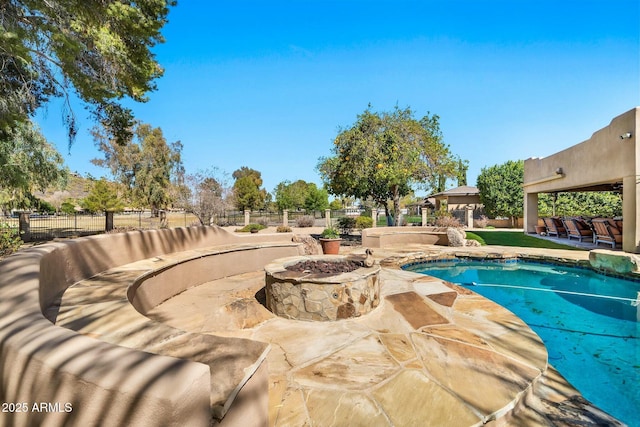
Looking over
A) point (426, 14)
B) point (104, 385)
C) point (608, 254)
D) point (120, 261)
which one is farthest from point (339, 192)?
point (104, 385)

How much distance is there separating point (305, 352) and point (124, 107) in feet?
30.1

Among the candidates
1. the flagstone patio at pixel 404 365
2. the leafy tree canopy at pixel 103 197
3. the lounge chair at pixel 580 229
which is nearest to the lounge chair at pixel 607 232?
the lounge chair at pixel 580 229

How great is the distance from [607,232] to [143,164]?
31.8 metres

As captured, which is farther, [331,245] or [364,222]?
[364,222]

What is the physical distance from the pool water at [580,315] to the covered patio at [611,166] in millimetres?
2473

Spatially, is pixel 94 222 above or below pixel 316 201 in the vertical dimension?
below

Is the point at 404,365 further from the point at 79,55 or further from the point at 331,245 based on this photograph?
the point at 79,55

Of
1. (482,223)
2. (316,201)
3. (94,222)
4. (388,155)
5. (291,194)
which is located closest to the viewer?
(388,155)

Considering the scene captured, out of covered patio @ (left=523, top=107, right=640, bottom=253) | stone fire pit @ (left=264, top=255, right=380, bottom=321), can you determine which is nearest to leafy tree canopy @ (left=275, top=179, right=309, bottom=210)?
covered patio @ (left=523, top=107, right=640, bottom=253)

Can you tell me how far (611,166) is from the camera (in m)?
9.21

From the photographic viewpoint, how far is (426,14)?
9883 mm

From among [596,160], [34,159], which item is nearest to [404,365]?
[596,160]

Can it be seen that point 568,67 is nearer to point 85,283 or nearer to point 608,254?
point 608,254

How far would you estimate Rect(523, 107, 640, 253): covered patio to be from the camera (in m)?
8.13
